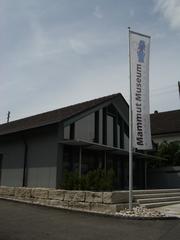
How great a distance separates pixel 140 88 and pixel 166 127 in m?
26.7

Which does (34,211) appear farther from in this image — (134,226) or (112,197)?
(134,226)

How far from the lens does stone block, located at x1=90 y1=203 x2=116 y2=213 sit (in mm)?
11114

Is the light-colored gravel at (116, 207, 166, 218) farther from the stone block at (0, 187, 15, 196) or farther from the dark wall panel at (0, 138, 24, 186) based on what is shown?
the dark wall panel at (0, 138, 24, 186)

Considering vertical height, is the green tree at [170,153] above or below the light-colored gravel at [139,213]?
above

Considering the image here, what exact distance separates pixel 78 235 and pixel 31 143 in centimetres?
995

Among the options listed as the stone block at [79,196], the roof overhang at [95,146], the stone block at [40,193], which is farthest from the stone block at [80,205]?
the roof overhang at [95,146]

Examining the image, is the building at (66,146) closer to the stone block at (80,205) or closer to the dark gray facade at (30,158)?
the dark gray facade at (30,158)

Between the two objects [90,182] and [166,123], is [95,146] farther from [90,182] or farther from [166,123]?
[166,123]

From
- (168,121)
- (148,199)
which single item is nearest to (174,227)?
(148,199)

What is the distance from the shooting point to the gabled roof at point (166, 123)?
37.1 m

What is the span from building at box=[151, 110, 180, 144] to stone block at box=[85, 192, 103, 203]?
85.5ft

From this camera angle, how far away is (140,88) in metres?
12.3

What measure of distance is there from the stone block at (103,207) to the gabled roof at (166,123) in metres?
26.4

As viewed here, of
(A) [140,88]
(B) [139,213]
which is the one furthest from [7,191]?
(A) [140,88]
